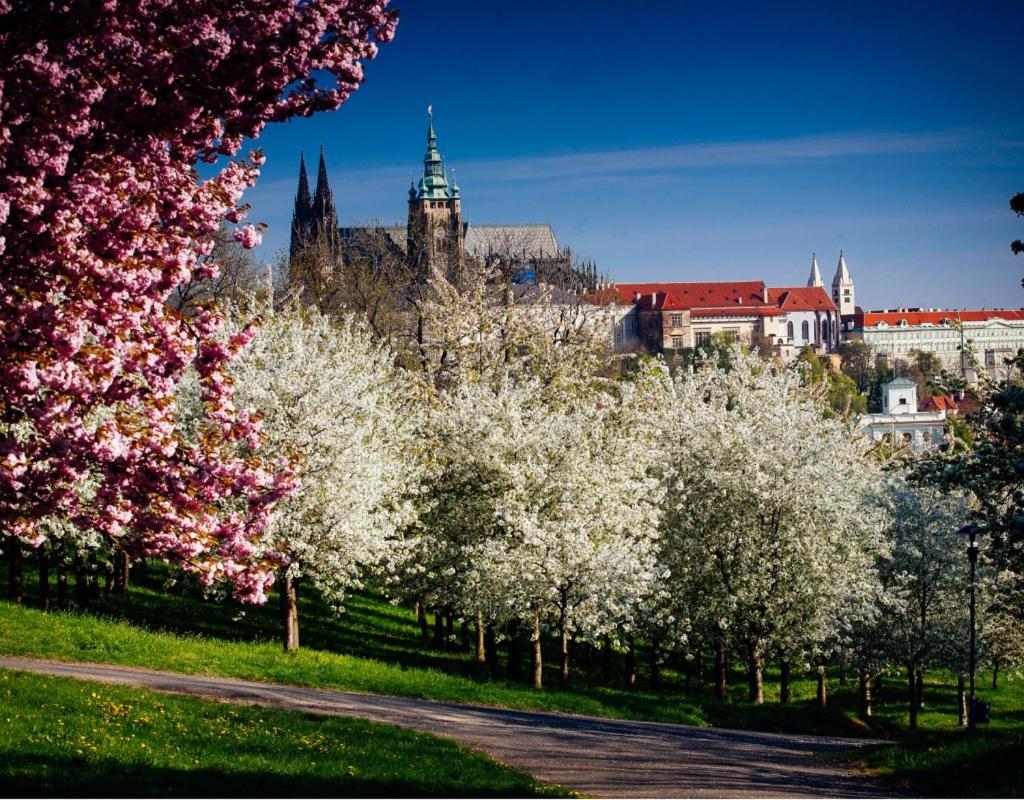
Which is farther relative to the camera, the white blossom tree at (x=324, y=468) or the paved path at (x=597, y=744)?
the white blossom tree at (x=324, y=468)

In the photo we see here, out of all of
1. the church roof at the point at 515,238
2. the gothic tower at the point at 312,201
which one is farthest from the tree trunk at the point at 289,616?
the church roof at the point at 515,238

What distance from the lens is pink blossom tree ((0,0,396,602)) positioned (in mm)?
9516

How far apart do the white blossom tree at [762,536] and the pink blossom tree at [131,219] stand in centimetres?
2597

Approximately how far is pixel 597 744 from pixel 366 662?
32.1 ft

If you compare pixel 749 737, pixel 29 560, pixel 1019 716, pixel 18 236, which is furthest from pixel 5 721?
pixel 1019 716

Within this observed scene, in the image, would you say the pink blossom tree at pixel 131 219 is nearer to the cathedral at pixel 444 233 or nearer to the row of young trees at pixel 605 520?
the row of young trees at pixel 605 520

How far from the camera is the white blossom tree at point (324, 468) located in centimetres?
3098

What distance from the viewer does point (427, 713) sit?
76.3 ft

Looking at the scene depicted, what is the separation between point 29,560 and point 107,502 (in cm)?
3361

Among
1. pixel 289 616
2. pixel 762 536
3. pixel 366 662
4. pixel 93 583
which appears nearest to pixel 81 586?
pixel 93 583

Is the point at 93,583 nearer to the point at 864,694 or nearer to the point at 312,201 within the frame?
the point at 864,694

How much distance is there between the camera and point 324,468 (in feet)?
105

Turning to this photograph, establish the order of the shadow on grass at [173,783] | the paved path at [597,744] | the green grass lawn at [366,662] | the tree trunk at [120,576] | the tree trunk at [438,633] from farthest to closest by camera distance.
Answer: the tree trunk at [438,633], the tree trunk at [120,576], the green grass lawn at [366,662], the paved path at [597,744], the shadow on grass at [173,783]

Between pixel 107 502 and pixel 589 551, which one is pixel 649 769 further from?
pixel 589 551
